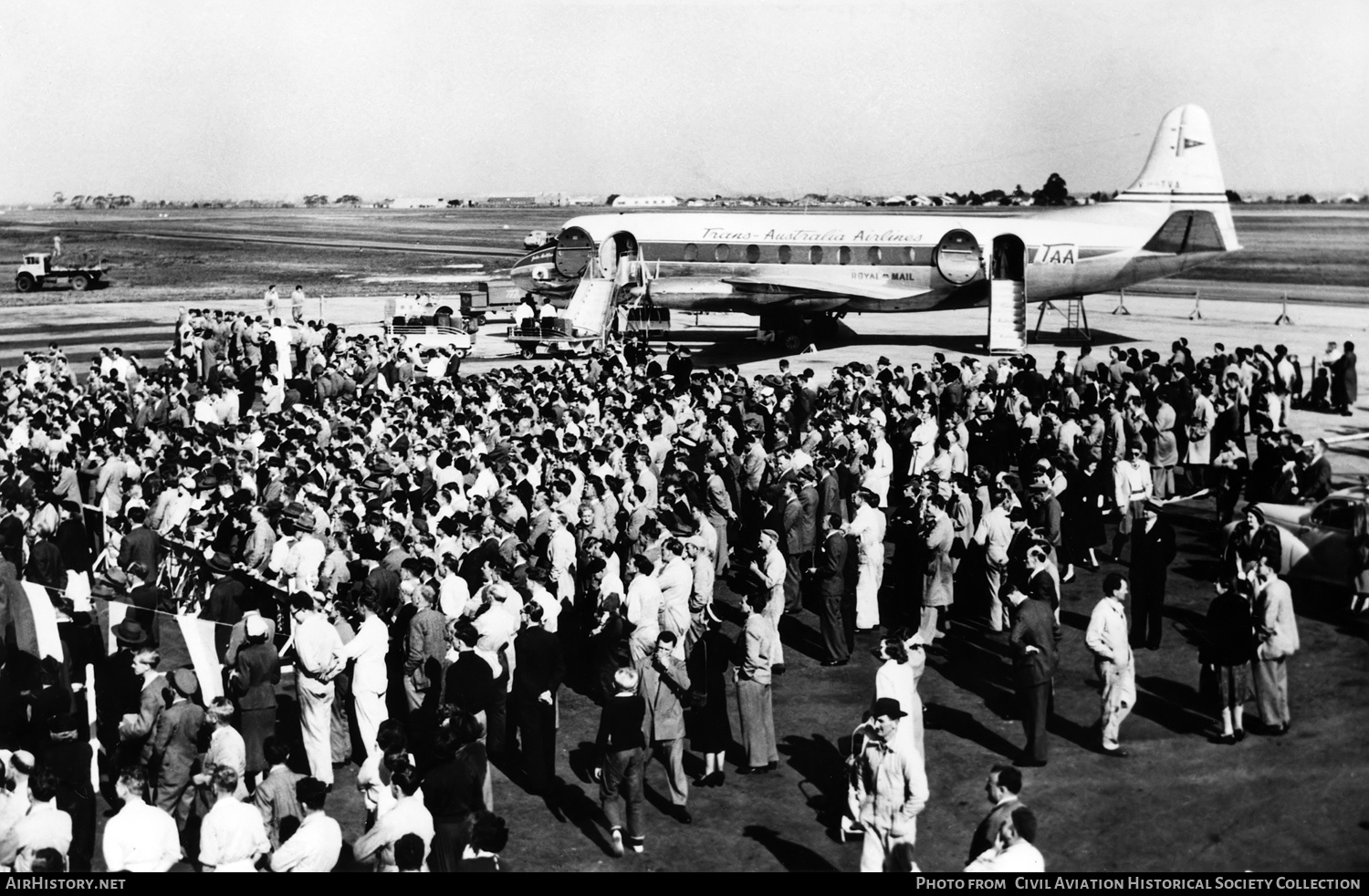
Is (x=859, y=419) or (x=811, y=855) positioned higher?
(x=859, y=419)

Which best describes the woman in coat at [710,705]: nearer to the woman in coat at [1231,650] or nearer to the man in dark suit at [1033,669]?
the man in dark suit at [1033,669]

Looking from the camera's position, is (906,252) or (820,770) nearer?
(820,770)

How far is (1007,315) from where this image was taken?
34156mm

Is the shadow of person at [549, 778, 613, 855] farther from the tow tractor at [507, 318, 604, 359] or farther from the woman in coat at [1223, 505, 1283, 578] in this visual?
the tow tractor at [507, 318, 604, 359]

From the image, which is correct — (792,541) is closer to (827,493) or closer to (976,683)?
(827,493)

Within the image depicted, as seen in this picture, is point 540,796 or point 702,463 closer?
point 540,796

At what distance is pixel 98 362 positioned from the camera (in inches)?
1026

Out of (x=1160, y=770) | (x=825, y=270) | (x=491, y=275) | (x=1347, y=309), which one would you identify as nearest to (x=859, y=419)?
(x=1160, y=770)

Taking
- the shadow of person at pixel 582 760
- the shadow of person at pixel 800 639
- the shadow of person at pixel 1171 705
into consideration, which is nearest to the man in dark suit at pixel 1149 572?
the shadow of person at pixel 1171 705

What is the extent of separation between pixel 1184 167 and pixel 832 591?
89.6 ft

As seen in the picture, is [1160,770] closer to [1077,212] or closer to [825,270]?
[825,270]

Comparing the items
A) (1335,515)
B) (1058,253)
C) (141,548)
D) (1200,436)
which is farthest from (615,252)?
(1335,515)

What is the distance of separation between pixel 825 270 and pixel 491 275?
4433 cm

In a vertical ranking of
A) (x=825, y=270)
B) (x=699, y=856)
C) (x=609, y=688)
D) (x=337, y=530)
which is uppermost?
(x=825, y=270)
